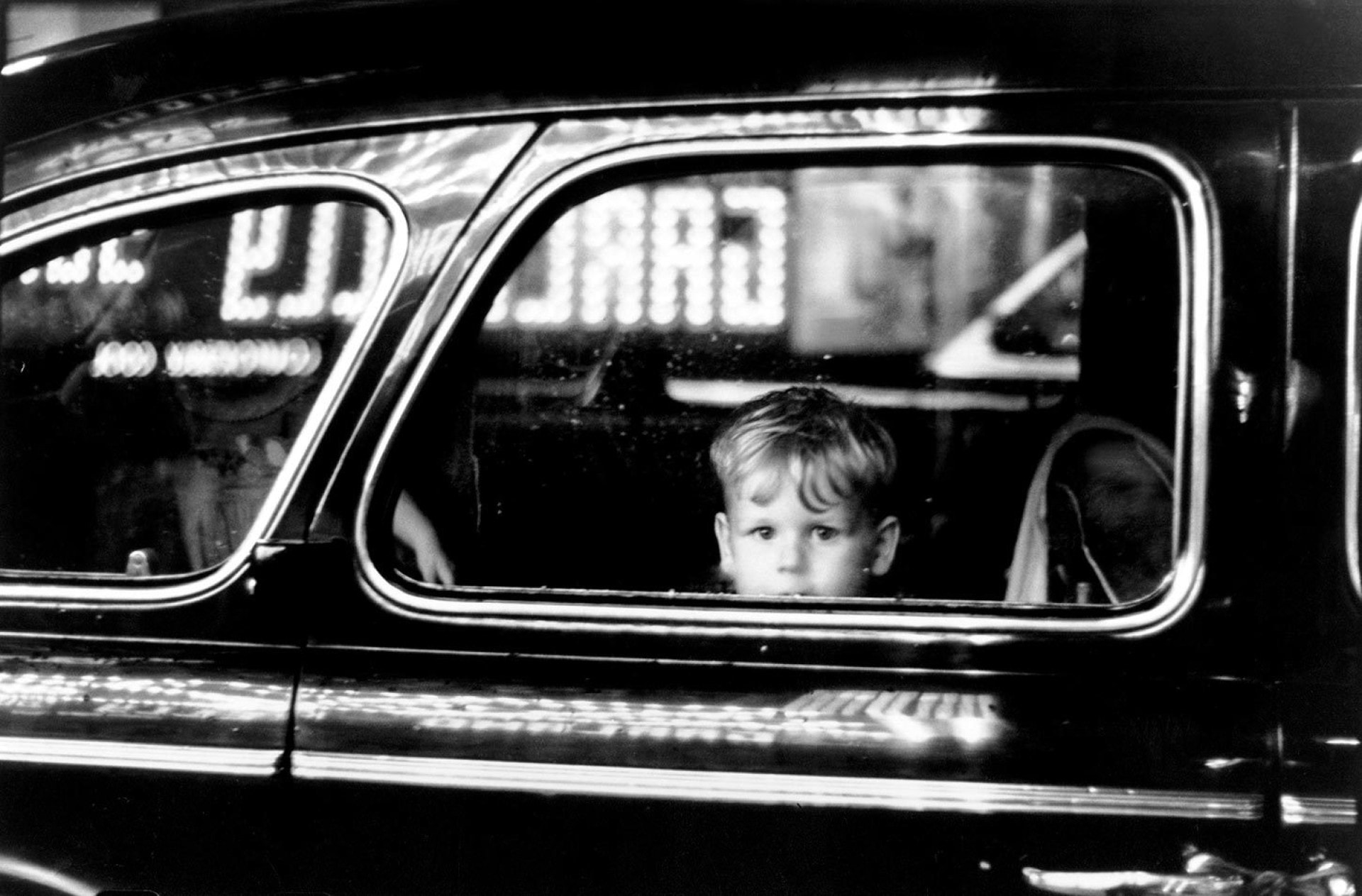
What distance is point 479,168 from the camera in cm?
172

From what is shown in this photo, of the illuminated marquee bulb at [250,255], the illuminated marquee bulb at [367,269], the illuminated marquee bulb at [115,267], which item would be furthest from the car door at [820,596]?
the illuminated marquee bulb at [115,267]

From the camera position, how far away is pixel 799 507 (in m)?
1.83

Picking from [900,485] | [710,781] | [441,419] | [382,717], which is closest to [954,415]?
[900,485]

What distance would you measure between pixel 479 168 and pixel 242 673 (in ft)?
2.45

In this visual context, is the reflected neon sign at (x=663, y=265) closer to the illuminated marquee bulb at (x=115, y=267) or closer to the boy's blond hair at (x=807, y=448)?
the boy's blond hair at (x=807, y=448)

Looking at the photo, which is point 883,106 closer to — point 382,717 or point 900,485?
point 900,485

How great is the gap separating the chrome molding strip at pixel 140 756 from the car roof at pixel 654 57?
0.82m

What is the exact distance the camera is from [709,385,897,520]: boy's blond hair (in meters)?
1.74

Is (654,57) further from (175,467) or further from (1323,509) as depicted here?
(1323,509)

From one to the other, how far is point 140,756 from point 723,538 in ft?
2.71

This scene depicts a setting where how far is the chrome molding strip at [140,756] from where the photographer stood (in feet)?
5.39

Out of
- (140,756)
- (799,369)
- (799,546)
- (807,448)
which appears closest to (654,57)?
(799,369)

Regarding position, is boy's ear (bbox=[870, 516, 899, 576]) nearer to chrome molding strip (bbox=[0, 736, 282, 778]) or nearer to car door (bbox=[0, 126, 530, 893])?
car door (bbox=[0, 126, 530, 893])

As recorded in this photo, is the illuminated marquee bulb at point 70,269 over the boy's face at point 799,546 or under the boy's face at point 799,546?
over
